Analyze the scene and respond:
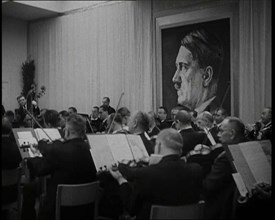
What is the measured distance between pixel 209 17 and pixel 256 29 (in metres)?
1.03

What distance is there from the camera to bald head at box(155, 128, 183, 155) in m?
2.60

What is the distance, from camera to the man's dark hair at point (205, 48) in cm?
802

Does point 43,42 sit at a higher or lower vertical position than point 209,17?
lower

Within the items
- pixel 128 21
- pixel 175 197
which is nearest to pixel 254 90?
pixel 128 21

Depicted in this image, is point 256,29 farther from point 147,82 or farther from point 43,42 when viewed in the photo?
point 43,42

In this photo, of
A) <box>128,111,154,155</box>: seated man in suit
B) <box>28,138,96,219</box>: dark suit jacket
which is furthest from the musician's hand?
<box>128,111,154,155</box>: seated man in suit

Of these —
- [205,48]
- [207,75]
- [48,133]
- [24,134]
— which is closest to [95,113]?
[207,75]

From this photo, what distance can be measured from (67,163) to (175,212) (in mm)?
1048

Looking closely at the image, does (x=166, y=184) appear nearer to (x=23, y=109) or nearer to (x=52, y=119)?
(x=52, y=119)

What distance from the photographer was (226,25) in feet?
26.0

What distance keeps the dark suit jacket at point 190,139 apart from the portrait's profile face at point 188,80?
14.4 ft

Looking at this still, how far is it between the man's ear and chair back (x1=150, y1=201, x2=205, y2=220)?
5.80 metres

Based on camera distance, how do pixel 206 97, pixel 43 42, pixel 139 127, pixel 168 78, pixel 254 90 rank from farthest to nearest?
pixel 168 78, pixel 206 97, pixel 254 90, pixel 43 42, pixel 139 127

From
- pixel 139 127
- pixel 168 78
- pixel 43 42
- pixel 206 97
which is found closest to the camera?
pixel 139 127
